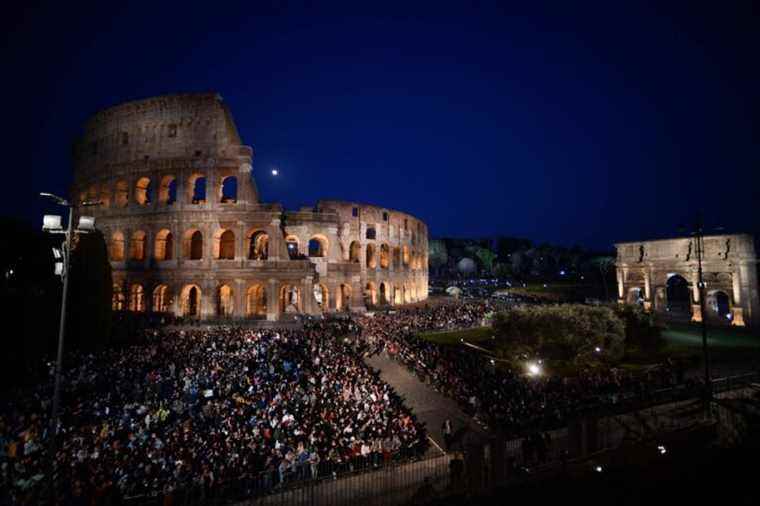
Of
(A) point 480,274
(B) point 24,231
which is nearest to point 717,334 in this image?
(B) point 24,231

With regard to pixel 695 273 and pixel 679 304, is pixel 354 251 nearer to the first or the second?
pixel 695 273

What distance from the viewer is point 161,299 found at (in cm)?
3278

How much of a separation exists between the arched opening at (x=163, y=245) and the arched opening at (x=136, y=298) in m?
3.08

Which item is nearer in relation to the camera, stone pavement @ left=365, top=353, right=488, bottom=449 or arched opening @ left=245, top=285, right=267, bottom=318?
stone pavement @ left=365, top=353, right=488, bottom=449

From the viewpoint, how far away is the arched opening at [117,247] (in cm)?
3288

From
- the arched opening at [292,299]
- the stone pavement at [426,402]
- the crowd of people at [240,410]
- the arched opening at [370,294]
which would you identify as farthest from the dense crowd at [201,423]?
the arched opening at [370,294]

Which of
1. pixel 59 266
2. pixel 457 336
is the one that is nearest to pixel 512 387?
pixel 457 336

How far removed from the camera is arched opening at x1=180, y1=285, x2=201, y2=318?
30719mm

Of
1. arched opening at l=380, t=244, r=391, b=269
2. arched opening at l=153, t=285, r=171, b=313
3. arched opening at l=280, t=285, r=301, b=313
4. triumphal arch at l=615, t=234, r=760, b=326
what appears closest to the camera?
arched opening at l=280, t=285, r=301, b=313

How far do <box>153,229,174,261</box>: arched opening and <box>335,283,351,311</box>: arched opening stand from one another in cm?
1480

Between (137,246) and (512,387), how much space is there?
3195 centimetres

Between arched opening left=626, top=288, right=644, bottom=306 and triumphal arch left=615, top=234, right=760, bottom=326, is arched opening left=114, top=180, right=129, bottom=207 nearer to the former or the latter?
triumphal arch left=615, top=234, right=760, bottom=326

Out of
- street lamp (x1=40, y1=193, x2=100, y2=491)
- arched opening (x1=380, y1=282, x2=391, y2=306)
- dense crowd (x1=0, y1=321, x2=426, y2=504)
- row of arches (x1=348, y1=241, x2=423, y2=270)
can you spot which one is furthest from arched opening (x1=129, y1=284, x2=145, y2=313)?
street lamp (x1=40, y1=193, x2=100, y2=491)

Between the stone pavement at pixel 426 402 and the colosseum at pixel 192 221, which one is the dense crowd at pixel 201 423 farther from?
the colosseum at pixel 192 221
